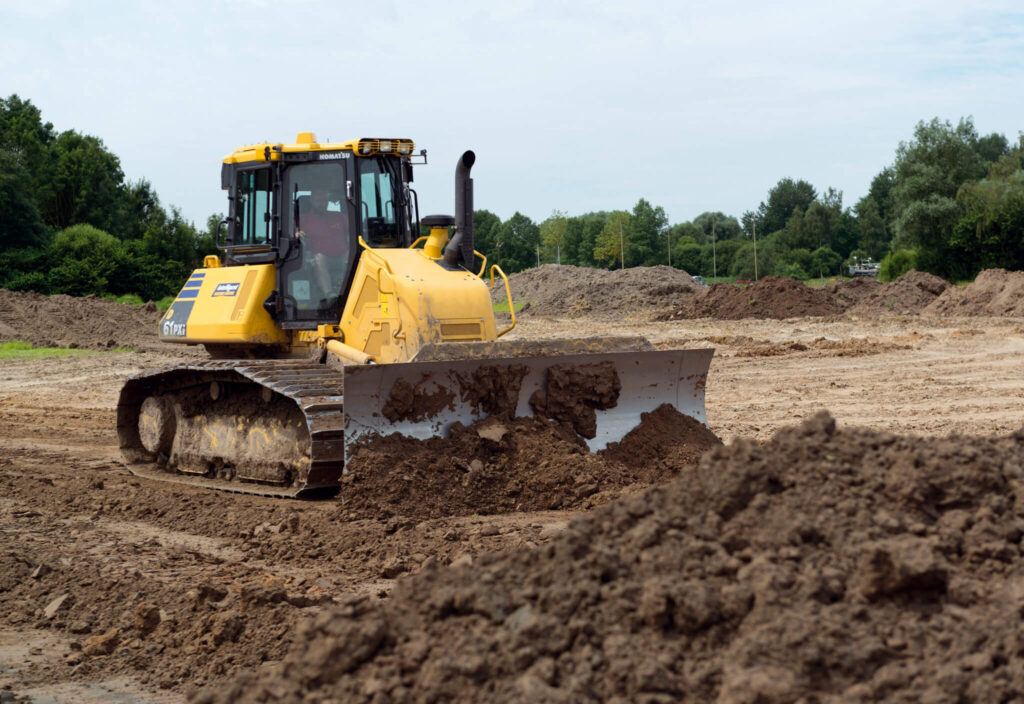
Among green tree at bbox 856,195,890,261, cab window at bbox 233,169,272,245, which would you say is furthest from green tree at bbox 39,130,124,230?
green tree at bbox 856,195,890,261

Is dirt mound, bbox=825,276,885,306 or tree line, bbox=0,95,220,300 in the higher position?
tree line, bbox=0,95,220,300

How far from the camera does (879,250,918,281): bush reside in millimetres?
43469

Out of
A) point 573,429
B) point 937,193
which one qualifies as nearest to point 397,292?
point 573,429

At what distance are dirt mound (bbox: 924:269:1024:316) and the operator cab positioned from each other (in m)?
22.7

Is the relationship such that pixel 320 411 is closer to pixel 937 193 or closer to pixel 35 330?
pixel 35 330

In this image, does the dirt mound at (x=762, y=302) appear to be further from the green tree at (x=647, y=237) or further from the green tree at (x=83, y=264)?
the green tree at (x=647, y=237)

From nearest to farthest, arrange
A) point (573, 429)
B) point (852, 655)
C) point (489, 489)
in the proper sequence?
1. point (852, 655)
2. point (489, 489)
3. point (573, 429)

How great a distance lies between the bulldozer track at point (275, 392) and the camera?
23.8ft

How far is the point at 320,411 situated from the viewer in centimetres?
727

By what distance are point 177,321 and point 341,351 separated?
7.78 ft

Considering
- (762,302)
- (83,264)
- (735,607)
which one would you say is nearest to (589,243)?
(83,264)

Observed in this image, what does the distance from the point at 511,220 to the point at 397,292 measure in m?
77.9

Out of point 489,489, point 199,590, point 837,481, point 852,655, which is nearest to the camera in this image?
point 852,655

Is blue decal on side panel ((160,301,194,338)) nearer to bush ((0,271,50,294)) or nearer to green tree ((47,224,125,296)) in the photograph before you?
green tree ((47,224,125,296))
